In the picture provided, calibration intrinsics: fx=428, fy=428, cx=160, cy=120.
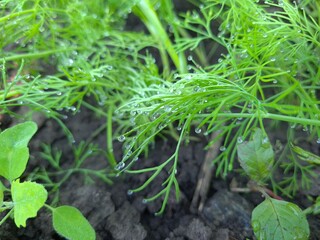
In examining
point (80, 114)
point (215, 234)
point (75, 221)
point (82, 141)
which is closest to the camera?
point (75, 221)

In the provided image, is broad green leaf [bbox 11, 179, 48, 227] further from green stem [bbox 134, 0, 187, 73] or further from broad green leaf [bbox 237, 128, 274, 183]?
green stem [bbox 134, 0, 187, 73]

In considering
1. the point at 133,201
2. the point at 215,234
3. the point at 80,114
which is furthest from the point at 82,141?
the point at 215,234

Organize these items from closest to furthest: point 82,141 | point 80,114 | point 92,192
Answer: point 92,192
point 82,141
point 80,114

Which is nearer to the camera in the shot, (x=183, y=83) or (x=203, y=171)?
(x=183, y=83)

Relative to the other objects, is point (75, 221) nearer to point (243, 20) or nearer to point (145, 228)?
point (145, 228)

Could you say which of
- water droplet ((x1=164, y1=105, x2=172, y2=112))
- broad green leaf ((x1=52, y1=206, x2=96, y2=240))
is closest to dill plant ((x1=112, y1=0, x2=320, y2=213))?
water droplet ((x1=164, y1=105, x2=172, y2=112))

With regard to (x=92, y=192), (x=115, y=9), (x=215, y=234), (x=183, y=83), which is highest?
(x=115, y=9)

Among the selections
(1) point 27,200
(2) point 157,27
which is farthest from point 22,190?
(2) point 157,27
